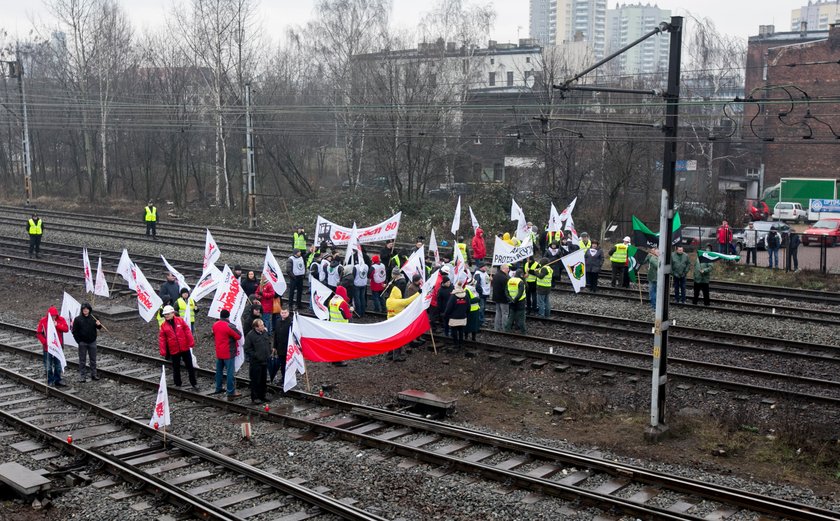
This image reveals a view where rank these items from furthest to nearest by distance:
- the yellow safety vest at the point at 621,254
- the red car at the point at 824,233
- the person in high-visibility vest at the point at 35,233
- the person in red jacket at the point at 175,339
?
the red car at the point at 824,233, the person in high-visibility vest at the point at 35,233, the yellow safety vest at the point at 621,254, the person in red jacket at the point at 175,339

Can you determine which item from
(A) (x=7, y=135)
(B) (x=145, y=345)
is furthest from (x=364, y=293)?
(A) (x=7, y=135)

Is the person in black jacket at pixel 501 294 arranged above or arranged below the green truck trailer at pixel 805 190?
below

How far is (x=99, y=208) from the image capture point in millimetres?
47469

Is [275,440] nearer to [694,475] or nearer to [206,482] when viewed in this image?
[206,482]

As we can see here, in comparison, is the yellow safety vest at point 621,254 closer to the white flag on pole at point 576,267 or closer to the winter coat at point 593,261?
the winter coat at point 593,261

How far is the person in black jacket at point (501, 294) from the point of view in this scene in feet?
63.8

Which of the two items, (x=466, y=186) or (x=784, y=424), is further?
(x=466, y=186)

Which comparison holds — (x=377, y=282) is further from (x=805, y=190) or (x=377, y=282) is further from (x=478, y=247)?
(x=805, y=190)

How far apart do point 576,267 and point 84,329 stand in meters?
12.5

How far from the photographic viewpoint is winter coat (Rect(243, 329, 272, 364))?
48.0 ft

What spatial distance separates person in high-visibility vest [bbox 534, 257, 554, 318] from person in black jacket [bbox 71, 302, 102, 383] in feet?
33.4

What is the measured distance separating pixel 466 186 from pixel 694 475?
1364 inches

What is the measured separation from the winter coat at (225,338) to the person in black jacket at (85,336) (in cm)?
295

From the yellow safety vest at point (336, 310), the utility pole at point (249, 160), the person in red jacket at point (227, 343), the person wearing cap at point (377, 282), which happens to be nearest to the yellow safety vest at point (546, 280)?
the person wearing cap at point (377, 282)
